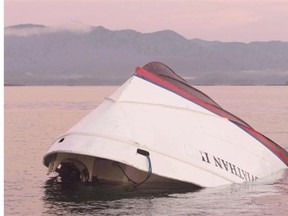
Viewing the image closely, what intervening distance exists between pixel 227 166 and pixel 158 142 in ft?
7.67

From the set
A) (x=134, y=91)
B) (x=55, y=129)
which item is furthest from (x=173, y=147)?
(x=55, y=129)

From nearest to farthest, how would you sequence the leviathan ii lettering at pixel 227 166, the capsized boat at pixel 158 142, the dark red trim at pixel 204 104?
the capsized boat at pixel 158 142, the leviathan ii lettering at pixel 227 166, the dark red trim at pixel 204 104

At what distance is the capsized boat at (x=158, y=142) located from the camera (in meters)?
18.1

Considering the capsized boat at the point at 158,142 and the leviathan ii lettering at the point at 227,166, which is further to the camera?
the leviathan ii lettering at the point at 227,166

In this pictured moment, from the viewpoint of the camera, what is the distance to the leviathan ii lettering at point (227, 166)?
1914 cm

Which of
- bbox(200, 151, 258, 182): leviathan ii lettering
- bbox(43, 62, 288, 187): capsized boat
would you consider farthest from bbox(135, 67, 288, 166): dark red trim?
bbox(200, 151, 258, 182): leviathan ii lettering

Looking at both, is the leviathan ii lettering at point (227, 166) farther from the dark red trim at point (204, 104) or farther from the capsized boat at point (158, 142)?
the dark red trim at point (204, 104)

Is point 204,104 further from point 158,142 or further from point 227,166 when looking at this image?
point 158,142

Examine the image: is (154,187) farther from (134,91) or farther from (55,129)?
(55,129)

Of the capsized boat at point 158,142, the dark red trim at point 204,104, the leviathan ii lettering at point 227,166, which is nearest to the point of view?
the capsized boat at point 158,142

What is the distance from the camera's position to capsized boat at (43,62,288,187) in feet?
59.3

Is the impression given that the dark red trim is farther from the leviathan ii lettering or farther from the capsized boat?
the leviathan ii lettering

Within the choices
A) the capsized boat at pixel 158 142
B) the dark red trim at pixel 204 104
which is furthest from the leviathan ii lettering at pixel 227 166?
the dark red trim at pixel 204 104

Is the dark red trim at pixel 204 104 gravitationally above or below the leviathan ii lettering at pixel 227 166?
above
